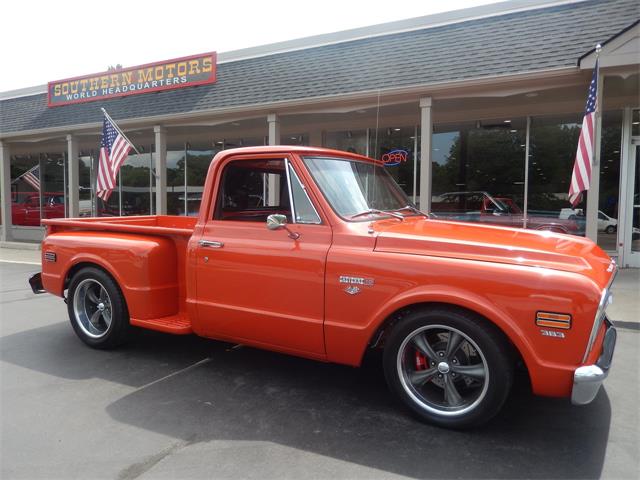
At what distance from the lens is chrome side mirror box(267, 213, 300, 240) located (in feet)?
11.8

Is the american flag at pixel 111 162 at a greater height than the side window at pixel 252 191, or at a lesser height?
greater

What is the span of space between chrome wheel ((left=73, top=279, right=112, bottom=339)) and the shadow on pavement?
280 millimetres

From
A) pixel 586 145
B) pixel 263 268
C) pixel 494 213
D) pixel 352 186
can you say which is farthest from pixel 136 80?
pixel 263 268

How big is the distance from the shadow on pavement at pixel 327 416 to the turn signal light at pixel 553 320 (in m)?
0.82

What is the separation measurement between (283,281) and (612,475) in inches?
93.6

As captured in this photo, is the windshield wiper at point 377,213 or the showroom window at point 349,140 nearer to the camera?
the windshield wiper at point 377,213

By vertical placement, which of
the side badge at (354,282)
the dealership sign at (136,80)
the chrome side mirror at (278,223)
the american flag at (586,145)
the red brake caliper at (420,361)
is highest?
the dealership sign at (136,80)

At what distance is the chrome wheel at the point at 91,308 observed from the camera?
491 centimetres

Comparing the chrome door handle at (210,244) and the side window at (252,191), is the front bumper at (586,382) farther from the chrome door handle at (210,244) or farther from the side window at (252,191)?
the chrome door handle at (210,244)

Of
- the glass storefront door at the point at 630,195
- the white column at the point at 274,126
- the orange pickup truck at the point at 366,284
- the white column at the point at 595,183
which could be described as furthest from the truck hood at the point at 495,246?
the white column at the point at 274,126

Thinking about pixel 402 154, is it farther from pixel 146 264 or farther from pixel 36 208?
pixel 36 208

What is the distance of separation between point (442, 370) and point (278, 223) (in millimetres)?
1563

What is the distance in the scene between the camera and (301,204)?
375 centimetres

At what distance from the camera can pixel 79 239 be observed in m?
4.92
